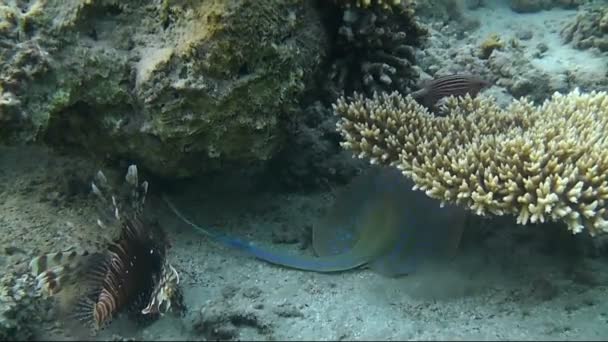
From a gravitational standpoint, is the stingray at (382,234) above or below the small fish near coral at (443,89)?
below

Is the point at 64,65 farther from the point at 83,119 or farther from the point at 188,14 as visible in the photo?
the point at 188,14

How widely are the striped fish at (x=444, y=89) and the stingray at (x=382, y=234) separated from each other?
3.67ft

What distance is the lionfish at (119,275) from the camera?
125 inches

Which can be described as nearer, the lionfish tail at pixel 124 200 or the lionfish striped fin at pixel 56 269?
the lionfish striped fin at pixel 56 269

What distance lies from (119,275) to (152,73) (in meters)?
1.42

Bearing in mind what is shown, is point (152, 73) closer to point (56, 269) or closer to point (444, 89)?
point (56, 269)

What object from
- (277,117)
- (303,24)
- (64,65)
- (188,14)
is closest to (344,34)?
(303,24)

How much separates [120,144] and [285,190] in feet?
5.77

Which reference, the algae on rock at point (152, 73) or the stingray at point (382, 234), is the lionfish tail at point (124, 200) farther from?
the stingray at point (382, 234)

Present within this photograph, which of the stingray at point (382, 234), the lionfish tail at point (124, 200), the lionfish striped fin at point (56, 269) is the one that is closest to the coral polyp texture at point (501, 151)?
the stingray at point (382, 234)

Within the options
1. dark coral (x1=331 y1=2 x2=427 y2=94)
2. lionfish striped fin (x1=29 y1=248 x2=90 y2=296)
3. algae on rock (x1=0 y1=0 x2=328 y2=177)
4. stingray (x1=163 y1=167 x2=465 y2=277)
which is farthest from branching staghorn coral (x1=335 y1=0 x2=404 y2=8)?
lionfish striped fin (x1=29 y1=248 x2=90 y2=296)

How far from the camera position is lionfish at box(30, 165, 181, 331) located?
317 centimetres

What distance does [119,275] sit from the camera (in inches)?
128

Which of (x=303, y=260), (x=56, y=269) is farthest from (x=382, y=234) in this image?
(x=56, y=269)
